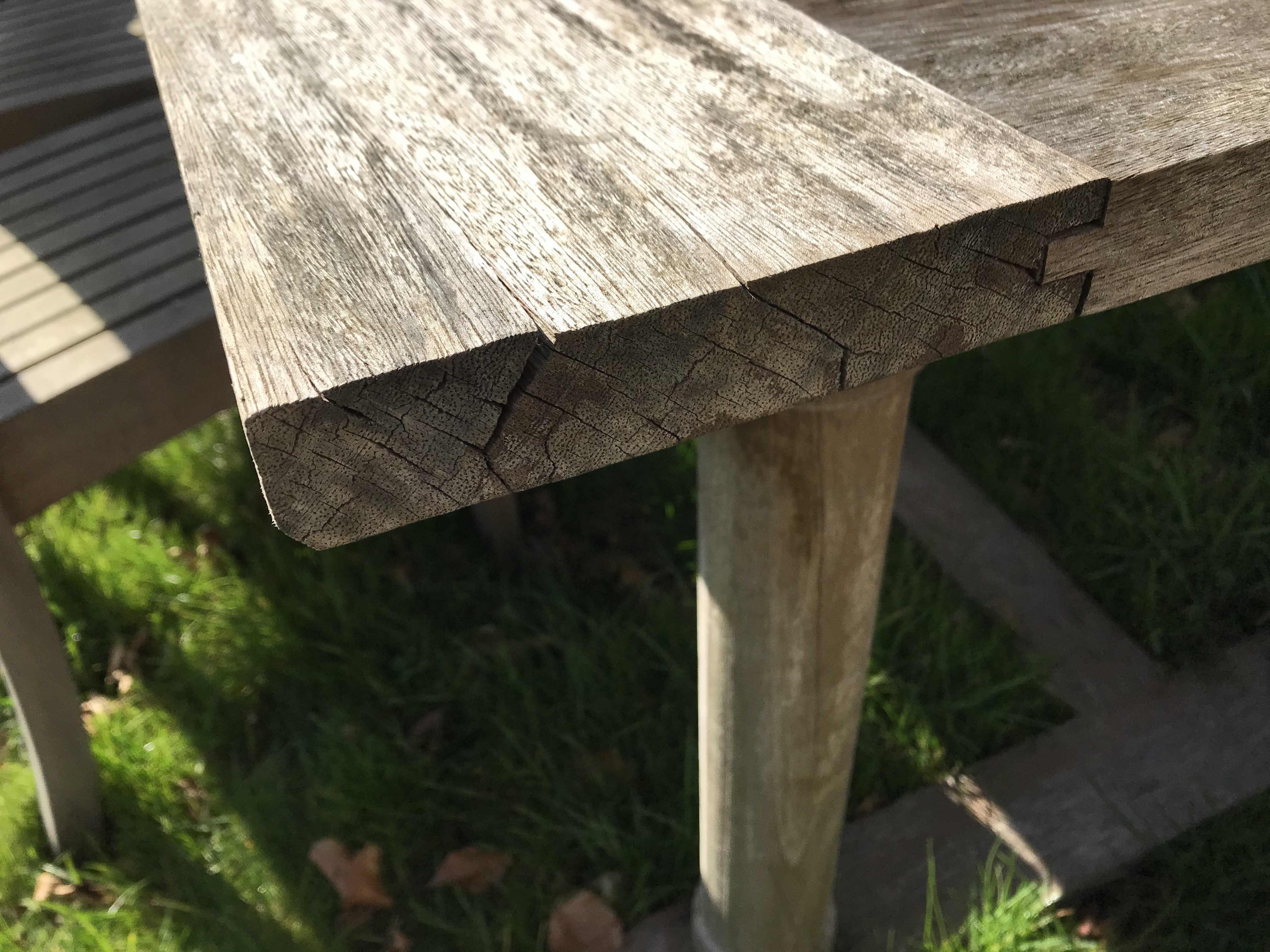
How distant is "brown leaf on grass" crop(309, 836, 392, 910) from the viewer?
1.55 m

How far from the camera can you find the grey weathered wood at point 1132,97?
622 mm

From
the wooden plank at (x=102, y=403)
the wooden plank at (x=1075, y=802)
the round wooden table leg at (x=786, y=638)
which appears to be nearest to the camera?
the round wooden table leg at (x=786, y=638)

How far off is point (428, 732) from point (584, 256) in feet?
4.57

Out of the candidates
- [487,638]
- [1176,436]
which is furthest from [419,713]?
[1176,436]

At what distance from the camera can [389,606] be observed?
1950 mm

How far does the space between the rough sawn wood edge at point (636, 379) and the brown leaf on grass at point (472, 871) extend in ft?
3.90

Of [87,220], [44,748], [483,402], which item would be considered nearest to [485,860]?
[44,748]

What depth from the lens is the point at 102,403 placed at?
4.01 ft

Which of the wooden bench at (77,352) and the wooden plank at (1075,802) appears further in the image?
the wooden plank at (1075,802)

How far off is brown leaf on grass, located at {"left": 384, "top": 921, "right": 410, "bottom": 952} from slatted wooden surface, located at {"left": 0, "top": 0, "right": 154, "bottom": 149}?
138cm

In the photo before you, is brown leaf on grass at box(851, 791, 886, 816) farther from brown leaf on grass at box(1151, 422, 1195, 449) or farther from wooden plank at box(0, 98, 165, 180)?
wooden plank at box(0, 98, 165, 180)

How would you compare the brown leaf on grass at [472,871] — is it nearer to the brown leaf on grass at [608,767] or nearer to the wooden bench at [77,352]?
the brown leaf on grass at [608,767]

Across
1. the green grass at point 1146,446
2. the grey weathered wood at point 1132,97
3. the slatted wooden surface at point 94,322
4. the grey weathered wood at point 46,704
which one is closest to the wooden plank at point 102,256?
the slatted wooden surface at point 94,322

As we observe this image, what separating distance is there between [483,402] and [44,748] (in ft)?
4.46
